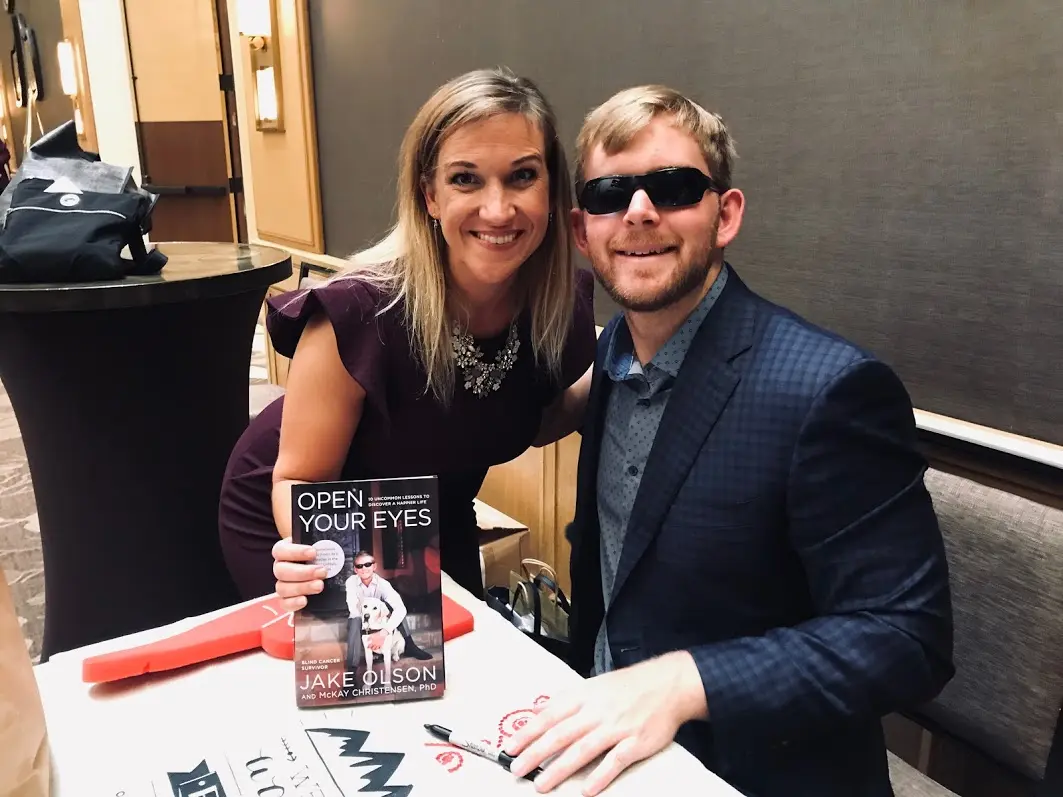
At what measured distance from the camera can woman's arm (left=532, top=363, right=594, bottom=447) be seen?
1635 mm

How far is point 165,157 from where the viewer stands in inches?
270

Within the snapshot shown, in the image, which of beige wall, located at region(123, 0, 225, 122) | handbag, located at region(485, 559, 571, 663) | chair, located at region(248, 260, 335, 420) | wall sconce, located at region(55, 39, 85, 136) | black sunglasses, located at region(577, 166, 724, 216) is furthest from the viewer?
wall sconce, located at region(55, 39, 85, 136)

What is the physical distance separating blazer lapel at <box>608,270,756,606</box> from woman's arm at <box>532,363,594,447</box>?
1.66 feet

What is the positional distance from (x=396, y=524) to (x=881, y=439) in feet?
1.85

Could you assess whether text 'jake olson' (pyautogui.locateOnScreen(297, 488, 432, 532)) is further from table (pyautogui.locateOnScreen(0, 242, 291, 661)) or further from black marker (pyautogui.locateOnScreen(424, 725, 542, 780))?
table (pyautogui.locateOnScreen(0, 242, 291, 661))

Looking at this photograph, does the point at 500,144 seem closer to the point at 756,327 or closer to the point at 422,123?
the point at 422,123

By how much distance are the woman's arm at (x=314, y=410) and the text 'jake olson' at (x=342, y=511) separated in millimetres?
533

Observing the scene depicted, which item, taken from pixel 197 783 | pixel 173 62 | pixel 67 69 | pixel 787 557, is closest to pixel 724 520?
pixel 787 557

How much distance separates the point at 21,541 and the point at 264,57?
8.21ft

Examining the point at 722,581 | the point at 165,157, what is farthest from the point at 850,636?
the point at 165,157

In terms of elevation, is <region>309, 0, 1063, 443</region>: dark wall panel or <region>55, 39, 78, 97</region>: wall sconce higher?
<region>55, 39, 78, 97</region>: wall sconce

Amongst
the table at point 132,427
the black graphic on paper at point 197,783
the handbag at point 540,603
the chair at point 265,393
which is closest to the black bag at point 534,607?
the handbag at point 540,603

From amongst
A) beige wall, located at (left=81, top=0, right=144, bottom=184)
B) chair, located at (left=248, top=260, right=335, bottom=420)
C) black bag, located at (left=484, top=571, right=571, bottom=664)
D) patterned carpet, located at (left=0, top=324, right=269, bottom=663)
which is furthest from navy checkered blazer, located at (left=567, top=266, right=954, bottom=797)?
beige wall, located at (left=81, top=0, right=144, bottom=184)
